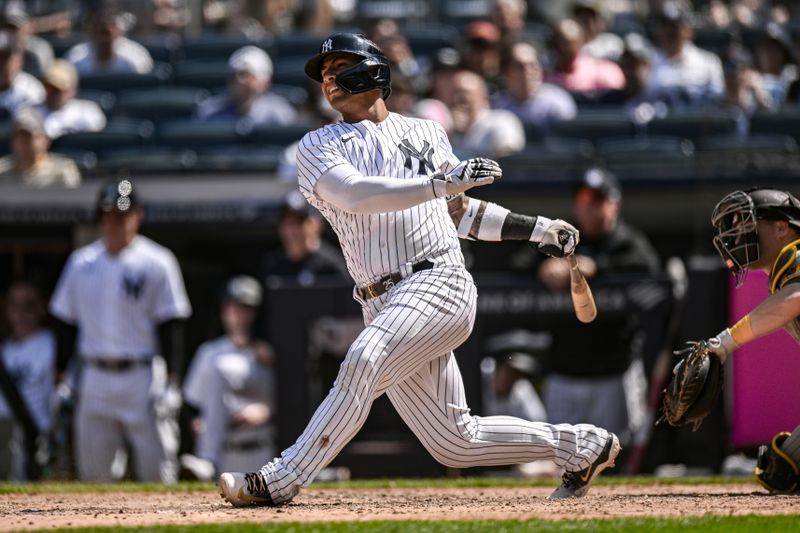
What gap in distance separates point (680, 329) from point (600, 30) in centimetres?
415

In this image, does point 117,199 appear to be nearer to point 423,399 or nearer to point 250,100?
point 250,100

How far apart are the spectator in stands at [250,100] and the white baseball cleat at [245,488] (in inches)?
221

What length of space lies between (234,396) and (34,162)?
7.84 feet

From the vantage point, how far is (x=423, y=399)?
4.79 meters

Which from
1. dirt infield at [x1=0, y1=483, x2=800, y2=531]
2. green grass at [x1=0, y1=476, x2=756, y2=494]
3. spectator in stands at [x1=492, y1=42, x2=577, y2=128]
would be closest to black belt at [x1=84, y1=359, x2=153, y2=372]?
green grass at [x1=0, y1=476, x2=756, y2=494]

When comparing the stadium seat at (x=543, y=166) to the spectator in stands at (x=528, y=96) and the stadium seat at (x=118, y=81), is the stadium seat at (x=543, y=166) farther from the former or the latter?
the stadium seat at (x=118, y=81)

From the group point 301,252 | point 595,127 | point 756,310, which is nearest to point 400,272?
point 756,310

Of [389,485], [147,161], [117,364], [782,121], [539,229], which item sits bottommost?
[389,485]

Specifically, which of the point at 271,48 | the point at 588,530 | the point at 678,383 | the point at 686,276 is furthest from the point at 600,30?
the point at 588,530

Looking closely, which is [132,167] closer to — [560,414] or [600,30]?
[560,414]

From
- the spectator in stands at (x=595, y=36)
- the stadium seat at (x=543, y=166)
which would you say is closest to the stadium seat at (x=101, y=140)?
the stadium seat at (x=543, y=166)

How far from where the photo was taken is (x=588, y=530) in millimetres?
4145

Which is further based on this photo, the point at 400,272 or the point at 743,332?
the point at 743,332

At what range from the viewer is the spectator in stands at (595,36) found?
430 inches
